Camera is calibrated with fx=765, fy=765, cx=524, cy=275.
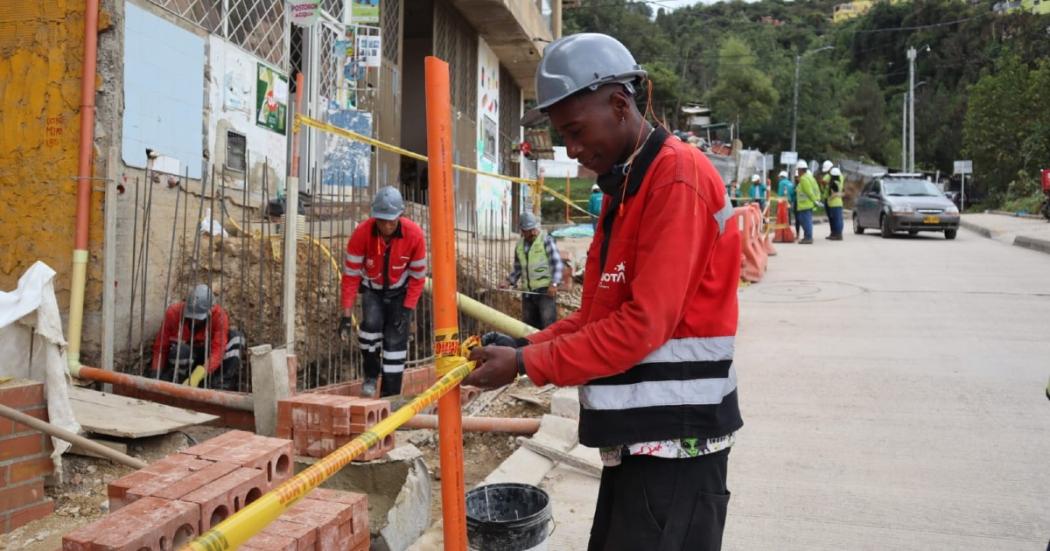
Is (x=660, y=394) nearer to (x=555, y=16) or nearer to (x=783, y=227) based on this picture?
(x=783, y=227)

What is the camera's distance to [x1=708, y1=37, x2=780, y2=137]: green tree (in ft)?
191

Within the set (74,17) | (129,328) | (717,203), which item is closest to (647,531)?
(717,203)

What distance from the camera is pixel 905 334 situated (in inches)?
326

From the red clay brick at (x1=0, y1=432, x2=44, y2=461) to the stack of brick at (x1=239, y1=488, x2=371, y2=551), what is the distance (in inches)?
65.3

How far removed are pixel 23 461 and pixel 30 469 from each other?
7 cm

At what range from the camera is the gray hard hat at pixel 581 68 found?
198cm

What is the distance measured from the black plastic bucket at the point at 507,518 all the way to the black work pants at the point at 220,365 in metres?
3.51

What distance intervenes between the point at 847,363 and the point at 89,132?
21.9 feet

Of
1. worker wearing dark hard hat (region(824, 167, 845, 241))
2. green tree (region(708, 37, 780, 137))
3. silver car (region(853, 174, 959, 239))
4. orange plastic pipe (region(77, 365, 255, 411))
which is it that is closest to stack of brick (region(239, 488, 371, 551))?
orange plastic pipe (region(77, 365, 255, 411))

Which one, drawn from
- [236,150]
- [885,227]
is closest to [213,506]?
→ [236,150]

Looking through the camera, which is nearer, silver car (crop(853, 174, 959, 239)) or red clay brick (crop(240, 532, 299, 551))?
red clay brick (crop(240, 532, 299, 551))

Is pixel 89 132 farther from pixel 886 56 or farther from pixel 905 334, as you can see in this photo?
pixel 886 56

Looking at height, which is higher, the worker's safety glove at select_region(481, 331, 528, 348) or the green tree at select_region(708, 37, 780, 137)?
the green tree at select_region(708, 37, 780, 137)

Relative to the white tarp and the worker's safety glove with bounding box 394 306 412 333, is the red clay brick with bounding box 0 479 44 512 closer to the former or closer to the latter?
the white tarp
